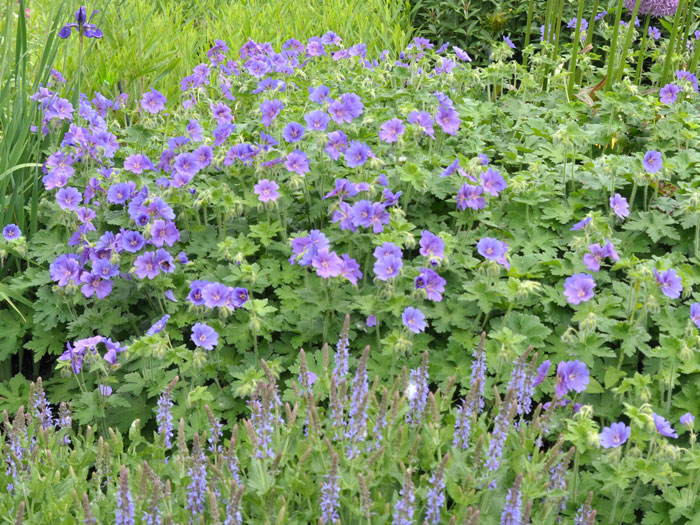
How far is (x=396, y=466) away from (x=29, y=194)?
2065 mm

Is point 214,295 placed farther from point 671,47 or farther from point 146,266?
point 671,47

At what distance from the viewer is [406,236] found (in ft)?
7.89

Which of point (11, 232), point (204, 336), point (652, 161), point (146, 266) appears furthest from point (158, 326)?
point (652, 161)

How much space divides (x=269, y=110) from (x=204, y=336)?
1069 millimetres

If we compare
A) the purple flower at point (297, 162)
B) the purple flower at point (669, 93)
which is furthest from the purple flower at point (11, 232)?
the purple flower at point (669, 93)

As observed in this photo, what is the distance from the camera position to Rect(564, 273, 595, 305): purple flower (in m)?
2.20

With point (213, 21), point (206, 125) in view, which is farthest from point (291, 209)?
point (213, 21)

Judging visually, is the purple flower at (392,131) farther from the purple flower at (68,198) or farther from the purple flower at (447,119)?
the purple flower at (68,198)

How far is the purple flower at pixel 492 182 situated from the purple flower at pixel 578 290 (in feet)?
1.56

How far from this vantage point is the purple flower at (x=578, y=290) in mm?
2197

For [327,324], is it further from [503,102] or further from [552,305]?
[503,102]

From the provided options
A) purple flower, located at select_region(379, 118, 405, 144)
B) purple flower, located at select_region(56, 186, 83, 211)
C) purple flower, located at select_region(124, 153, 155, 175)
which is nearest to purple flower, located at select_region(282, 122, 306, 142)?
purple flower, located at select_region(379, 118, 405, 144)

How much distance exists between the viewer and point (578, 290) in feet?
7.27

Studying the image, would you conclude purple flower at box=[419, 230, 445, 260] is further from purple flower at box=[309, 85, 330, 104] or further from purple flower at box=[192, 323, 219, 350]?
purple flower at box=[309, 85, 330, 104]
